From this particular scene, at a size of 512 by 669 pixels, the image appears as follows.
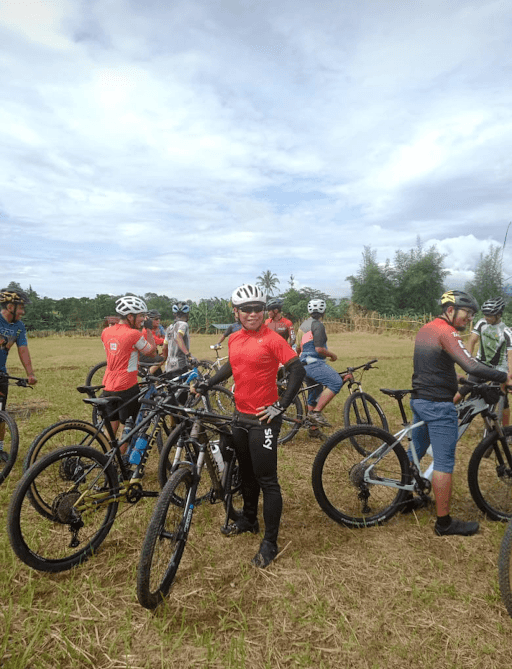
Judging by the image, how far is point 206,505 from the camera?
4.41 meters

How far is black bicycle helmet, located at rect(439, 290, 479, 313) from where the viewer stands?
365cm

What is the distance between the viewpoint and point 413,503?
416 centimetres

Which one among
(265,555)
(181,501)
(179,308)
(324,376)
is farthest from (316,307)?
(181,501)

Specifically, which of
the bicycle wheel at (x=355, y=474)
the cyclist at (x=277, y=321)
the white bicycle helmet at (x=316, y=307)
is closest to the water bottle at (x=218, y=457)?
the bicycle wheel at (x=355, y=474)

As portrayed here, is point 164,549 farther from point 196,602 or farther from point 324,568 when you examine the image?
point 324,568

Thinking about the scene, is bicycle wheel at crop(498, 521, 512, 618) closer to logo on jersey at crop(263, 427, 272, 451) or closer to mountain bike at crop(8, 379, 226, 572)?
logo on jersey at crop(263, 427, 272, 451)

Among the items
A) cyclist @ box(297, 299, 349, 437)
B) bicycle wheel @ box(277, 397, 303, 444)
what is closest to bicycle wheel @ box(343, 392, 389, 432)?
cyclist @ box(297, 299, 349, 437)

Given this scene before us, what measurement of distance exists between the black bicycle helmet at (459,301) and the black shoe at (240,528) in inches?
113

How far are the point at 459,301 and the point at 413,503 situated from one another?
219 cm

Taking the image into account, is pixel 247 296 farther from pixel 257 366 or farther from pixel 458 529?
pixel 458 529

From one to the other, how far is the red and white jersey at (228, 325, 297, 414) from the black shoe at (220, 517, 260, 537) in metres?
1.19

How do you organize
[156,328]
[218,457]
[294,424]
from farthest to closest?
[156,328] < [294,424] < [218,457]

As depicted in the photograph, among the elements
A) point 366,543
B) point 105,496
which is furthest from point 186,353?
point 366,543

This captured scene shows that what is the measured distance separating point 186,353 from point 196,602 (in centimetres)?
514
